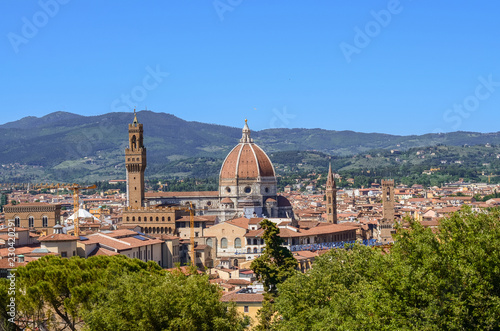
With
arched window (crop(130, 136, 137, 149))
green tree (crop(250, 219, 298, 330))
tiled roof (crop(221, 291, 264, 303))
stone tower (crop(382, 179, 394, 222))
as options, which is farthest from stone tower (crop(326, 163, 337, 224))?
tiled roof (crop(221, 291, 264, 303))

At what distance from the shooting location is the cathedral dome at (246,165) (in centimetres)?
9594

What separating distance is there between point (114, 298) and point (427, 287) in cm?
1189

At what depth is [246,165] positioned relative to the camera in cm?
9675

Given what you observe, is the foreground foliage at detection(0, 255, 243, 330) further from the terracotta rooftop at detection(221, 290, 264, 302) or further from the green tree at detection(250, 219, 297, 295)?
the green tree at detection(250, 219, 297, 295)

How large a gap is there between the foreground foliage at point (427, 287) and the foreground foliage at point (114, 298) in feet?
9.18

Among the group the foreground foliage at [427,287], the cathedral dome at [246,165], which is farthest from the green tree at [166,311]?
the cathedral dome at [246,165]

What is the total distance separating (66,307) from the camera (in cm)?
3356

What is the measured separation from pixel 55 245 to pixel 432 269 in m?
27.5

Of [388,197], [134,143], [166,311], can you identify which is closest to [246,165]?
[134,143]

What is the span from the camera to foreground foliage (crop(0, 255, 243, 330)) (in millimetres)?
28719

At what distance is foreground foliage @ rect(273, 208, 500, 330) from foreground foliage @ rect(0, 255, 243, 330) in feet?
9.18

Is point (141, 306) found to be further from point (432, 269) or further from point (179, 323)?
point (432, 269)

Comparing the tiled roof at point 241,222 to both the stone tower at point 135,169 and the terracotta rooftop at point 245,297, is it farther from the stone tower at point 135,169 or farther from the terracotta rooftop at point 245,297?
the terracotta rooftop at point 245,297

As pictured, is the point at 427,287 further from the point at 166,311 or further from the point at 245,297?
the point at 245,297
